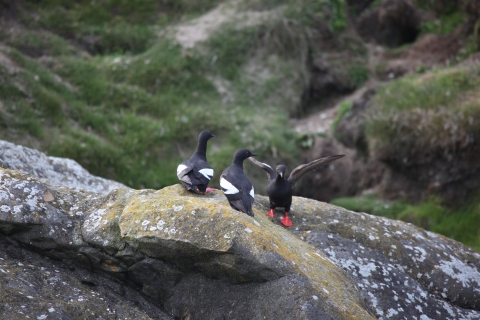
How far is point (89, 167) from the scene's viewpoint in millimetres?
11906

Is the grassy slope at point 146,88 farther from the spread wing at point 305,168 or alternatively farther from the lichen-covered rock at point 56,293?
the lichen-covered rock at point 56,293

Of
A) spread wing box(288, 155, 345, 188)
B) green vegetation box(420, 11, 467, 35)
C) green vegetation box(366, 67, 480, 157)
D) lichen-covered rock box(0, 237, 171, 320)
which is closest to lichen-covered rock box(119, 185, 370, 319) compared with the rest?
lichen-covered rock box(0, 237, 171, 320)

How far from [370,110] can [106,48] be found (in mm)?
7731

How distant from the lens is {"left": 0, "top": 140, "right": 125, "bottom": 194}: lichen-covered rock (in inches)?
261

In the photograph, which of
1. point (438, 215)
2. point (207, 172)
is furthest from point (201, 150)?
point (438, 215)

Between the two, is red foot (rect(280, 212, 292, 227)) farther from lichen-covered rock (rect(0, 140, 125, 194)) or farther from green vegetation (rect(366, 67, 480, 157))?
green vegetation (rect(366, 67, 480, 157))

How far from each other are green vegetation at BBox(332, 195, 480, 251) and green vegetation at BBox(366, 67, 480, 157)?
1.26 meters

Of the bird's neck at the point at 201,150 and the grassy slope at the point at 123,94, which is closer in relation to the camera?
the bird's neck at the point at 201,150

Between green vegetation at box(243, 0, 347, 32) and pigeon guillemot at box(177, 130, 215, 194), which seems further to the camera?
green vegetation at box(243, 0, 347, 32)

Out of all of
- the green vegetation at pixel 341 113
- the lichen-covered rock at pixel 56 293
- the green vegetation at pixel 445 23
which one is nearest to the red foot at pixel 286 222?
the lichen-covered rock at pixel 56 293

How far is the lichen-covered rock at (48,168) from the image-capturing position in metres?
6.62

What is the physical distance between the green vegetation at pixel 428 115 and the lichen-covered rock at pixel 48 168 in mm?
7403

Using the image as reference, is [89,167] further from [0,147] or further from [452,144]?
[452,144]

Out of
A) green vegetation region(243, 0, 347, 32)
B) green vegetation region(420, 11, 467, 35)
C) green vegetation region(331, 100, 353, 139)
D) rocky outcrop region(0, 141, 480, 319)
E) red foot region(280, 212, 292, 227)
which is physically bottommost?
green vegetation region(331, 100, 353, 139)
